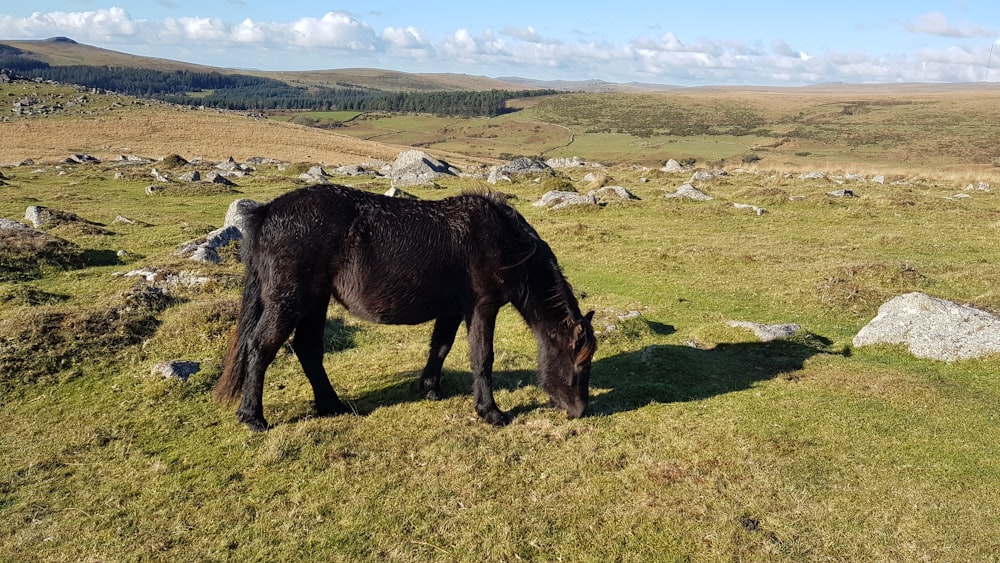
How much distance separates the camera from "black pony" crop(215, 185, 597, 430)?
733cm

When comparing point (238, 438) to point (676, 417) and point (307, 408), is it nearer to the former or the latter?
point (307, 408)

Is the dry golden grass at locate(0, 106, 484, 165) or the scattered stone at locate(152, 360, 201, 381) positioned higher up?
the dry golden grass at locate(0, 106, 484, 165)

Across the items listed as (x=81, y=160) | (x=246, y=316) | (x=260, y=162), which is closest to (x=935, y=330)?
(x=246, y=316)

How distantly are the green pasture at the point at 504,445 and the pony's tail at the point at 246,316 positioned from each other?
54cm

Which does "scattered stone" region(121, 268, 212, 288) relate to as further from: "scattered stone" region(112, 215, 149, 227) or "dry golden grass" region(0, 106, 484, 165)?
"dry golden grass" region(0, 106, 484, 165)

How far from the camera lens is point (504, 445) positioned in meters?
7.53

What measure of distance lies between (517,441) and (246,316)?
12.7ft

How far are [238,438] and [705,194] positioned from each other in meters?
30.1

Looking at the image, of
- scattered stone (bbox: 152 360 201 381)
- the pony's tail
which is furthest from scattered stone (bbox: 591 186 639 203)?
the pony's tail

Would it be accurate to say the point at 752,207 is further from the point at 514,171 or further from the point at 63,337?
the point at 63,337

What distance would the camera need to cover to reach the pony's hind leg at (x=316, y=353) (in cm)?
789

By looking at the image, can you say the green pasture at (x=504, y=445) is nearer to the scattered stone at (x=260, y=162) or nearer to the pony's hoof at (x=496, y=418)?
the pony's hoof at (x=496, y=418)

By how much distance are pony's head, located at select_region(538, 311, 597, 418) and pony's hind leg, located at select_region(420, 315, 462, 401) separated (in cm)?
136

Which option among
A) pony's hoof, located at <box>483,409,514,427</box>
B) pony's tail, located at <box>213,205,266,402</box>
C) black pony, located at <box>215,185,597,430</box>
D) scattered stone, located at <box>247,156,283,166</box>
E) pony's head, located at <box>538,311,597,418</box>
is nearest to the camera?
black pony, located at <box>215,185,597,430</box>
